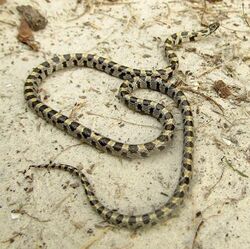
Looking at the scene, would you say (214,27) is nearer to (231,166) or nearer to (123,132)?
(123,132)

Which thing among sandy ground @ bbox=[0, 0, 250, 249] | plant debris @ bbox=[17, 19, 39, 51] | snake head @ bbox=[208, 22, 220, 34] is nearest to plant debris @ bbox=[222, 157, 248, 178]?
sandy ground @ bbox=[0, 0, 250, 249]

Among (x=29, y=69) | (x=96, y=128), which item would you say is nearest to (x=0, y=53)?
(x=29, y=69)

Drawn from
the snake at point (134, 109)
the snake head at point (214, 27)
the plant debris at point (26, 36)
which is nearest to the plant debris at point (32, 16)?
the plant debris at point (26, 36)

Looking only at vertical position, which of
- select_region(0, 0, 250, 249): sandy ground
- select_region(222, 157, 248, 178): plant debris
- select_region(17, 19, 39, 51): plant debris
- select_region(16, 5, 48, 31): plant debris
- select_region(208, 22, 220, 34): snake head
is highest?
select_region(16, 5, 48, 31): plant debris

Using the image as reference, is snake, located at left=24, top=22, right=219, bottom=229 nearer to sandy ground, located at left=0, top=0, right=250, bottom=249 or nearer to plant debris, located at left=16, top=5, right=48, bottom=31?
sandy ground, located at left=0, top=0, right=250, bottom=249

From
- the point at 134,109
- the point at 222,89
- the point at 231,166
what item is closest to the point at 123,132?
the point at 134,109

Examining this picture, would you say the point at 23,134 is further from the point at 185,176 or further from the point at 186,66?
the point at 186,66

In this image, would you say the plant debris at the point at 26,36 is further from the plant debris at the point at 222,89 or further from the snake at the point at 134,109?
the plant debris at the point at 222,89
